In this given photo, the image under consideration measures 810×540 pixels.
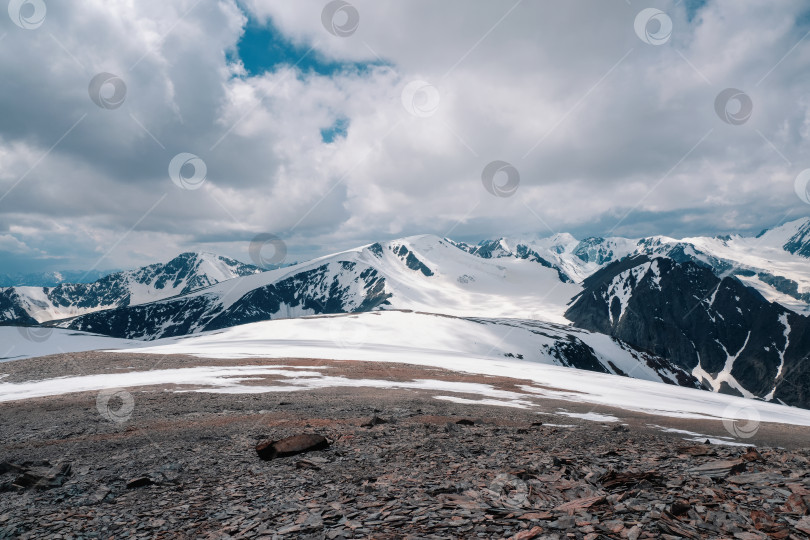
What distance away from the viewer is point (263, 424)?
18906mm

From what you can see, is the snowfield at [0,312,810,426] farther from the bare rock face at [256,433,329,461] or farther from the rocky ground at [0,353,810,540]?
the bare rock face at [256,433,329,461]

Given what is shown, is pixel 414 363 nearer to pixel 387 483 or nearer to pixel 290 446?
pixel 290 446

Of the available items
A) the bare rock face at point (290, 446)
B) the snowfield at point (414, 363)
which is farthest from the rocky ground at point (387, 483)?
the snowfield at point (414, 363)

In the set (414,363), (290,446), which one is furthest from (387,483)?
(414,363)

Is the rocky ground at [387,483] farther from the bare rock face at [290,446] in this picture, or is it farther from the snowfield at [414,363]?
the snowfield at [414,363]

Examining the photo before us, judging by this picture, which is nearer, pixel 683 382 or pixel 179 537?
pixel 179 537

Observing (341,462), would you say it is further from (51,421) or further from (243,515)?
(51,421)

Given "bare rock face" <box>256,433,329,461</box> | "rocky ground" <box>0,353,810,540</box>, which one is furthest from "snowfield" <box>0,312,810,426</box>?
"bare rock face" <box>256,433,329,461</box>

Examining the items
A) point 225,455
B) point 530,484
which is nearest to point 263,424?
point 225,455

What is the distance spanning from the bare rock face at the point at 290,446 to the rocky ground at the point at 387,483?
0.35 m

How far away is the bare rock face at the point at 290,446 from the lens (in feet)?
43.1

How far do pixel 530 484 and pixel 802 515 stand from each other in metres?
4.80

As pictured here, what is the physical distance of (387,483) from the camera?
10117 millimetres

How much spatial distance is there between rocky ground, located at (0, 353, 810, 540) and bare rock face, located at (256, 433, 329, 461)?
35 centimetres
